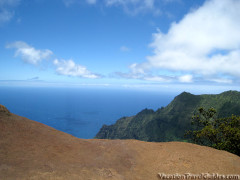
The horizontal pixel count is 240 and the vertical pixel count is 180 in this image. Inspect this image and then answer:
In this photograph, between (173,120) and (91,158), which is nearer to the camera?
(91,158)

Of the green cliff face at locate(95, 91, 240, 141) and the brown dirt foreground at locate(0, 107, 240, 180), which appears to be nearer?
the brown dirt foreground at locate(0, 107, 240, 180)

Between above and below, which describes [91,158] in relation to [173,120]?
above

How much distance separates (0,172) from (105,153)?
22.3 ft

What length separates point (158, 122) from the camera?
158 m

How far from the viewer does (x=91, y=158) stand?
35.0ft

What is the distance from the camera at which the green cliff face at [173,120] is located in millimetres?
132000

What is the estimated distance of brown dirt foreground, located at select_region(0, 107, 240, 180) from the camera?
832 cm

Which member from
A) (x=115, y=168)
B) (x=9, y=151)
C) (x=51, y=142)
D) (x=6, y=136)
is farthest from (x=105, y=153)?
(x=6, y=136)

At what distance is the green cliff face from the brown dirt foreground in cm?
12985

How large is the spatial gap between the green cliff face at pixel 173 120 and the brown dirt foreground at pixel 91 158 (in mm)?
129852

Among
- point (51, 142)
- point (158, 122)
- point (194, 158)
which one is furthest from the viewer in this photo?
point (158, 122)

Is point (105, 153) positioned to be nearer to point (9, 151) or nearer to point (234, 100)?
point (9, 151)

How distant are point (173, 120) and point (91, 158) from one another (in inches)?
6117

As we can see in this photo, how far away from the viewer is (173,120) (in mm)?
151625
